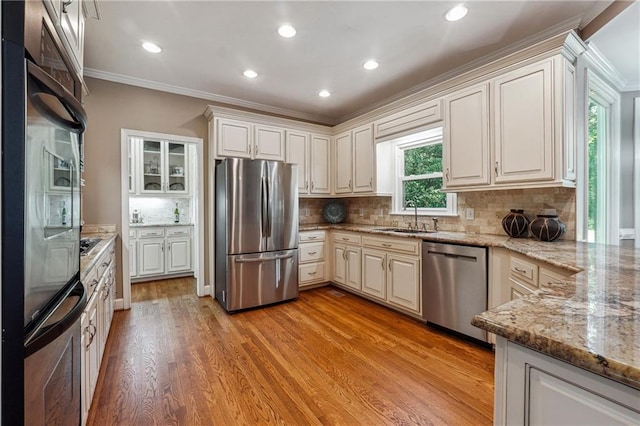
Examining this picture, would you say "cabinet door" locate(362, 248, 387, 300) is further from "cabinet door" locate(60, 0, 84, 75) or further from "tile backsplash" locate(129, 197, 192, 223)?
"tile backsplash" locate(129, 197, 192, 223)

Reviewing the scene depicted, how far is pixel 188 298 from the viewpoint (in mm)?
3738

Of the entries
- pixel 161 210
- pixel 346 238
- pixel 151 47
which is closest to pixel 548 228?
pixel 346 238

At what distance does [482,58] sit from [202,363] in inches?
147

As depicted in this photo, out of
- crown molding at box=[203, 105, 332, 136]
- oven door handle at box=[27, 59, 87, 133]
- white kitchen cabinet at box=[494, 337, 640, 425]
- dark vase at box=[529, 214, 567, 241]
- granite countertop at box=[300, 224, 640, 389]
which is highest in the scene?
crown molding at box=[203, 105, 332, 136]

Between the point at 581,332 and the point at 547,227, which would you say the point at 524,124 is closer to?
the point at 547,227

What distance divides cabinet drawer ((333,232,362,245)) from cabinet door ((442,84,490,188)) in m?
1.27

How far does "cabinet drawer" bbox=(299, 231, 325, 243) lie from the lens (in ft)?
12.9

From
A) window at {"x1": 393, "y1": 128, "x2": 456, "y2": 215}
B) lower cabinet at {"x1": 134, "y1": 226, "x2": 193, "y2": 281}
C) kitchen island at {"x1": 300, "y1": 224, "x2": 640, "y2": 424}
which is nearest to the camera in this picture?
kitchen island at {"x1": 300, "y1": 224, "x2": 640, "y2": 424}

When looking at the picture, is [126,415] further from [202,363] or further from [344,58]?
[344,58]

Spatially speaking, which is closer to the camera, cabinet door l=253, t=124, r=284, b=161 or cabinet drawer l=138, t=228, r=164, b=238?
cabinet door l=253, t=124, r=284, b=161

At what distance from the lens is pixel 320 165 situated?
4.38m

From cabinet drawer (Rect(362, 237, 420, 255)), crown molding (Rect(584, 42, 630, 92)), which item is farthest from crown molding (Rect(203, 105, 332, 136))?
crown molding (Rect(584, 42, 630, 92))

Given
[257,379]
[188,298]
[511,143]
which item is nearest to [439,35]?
[511,143]

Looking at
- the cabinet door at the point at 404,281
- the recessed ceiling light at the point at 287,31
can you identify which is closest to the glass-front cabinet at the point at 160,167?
the recessed ceiling light at the point at 287,31
